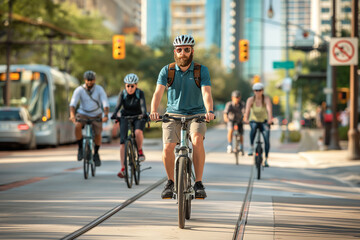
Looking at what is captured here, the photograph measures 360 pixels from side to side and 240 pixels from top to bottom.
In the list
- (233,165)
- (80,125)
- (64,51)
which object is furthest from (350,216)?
(64,51)

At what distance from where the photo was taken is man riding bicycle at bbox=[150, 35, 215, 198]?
807 cm

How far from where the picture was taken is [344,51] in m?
20.8

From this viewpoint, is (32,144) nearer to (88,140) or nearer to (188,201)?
(88,140)

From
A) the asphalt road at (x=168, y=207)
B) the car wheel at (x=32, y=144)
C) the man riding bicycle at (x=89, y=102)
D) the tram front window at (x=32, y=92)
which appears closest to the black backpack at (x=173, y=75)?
the asphalt road at (x=168, y=207)

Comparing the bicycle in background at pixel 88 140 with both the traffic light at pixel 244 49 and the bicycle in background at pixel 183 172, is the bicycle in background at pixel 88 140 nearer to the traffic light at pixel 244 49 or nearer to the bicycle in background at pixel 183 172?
the bicycle in background at pixel 183 172

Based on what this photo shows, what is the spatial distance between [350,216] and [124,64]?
56.1m

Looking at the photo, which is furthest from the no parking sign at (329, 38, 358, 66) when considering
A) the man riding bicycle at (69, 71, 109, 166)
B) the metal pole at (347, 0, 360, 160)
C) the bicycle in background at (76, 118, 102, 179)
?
the bicycle in background at (76, 118, 102, 179)

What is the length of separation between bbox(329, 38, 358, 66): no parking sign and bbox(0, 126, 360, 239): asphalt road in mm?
5798

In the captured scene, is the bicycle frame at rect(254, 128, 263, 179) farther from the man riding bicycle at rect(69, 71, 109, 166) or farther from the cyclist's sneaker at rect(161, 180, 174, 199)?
the cyclist's sneaker at rect(161, 180, 174, 199)

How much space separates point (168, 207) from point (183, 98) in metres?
1.93

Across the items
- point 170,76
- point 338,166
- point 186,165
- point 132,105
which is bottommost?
point 338,166

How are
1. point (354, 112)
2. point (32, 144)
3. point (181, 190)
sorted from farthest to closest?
point (32, 144)
point (354, 112)
point (181, 190)

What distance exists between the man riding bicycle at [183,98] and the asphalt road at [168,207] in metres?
0.70

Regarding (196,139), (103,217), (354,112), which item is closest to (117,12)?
(354,112)
